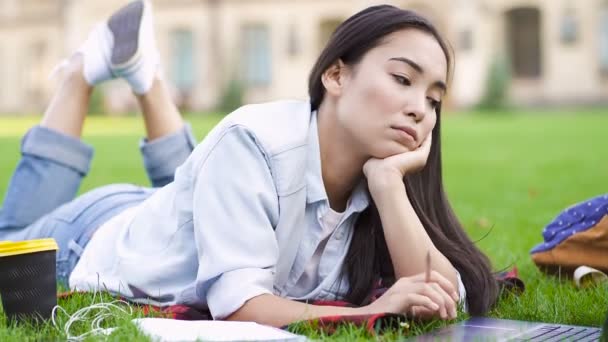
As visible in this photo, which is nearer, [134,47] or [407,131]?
[407,131]

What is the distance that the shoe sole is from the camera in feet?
12.7

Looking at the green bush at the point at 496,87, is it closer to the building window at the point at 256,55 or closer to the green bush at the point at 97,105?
the building window at the point at 256,55

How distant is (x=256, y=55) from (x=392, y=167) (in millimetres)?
26798

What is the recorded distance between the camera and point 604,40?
25.2 metres

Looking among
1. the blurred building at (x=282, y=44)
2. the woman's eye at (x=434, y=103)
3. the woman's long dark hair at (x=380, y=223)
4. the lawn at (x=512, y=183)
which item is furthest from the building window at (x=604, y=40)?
the woman's eye at (x=434, y=103)

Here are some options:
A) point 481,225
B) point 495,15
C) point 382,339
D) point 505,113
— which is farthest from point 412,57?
point 495,15

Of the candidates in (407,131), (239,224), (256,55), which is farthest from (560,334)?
(256,55)

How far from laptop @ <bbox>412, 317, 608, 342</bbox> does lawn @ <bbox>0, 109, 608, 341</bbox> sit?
0.09 m

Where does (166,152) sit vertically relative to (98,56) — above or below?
below

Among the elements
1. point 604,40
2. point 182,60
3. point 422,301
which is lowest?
point 422,301

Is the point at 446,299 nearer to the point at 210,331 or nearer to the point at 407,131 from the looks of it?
the point at 407,131

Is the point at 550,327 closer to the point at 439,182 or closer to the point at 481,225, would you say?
the point at 439,182

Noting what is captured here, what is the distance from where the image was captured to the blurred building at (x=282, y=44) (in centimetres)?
2528

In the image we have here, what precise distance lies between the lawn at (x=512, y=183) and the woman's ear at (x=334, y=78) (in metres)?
0.64
